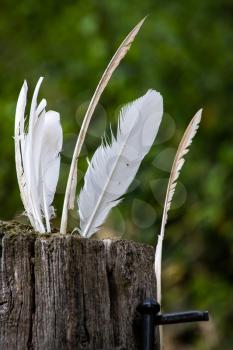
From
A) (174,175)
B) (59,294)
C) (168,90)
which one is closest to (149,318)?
(59,294)

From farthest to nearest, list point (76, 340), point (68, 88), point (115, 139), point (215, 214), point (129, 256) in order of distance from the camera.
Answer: point (68, 88)
point (215, 214)
point (115, 139)
point (129, 256)
point (76, 340)

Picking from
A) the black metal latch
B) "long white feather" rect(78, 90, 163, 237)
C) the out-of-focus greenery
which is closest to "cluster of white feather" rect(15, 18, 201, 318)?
"long white feather" rect(78, 90, 163, 237)

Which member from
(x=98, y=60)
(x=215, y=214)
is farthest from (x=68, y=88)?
(x=215, y=214)

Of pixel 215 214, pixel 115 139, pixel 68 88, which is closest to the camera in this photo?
pixel 115 139

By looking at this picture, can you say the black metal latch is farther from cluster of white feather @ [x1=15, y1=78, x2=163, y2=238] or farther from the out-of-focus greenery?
the out-of-focus greenery

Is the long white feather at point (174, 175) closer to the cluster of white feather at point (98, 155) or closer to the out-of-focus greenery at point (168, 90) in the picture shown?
the cluster of white feather at point (98, 155)

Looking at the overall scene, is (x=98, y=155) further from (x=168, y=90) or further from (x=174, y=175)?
(x=168, y=90)

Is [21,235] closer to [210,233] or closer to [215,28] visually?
[210,233]
